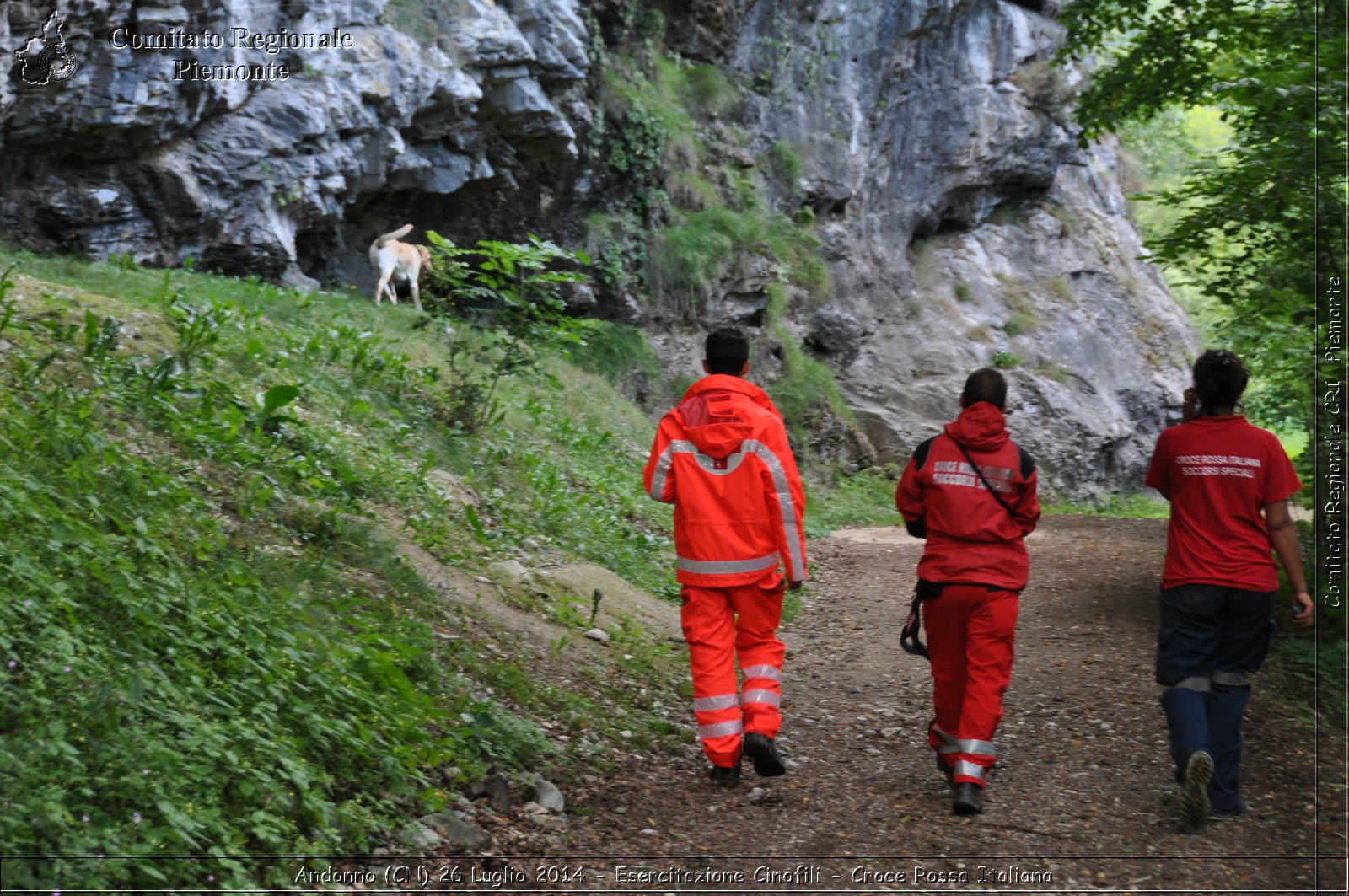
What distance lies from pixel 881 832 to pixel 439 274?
679 centimetres

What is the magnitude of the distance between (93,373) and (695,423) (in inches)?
141

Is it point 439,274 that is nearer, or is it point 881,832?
point 881,832

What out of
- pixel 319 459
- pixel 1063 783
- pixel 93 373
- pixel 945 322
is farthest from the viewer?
pixel 945 322

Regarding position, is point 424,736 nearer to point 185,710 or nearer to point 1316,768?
point 185,710

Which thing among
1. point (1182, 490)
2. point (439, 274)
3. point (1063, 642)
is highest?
point (439, 274)

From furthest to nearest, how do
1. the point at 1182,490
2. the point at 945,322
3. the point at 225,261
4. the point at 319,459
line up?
1. the point at 945,322
2. the point at 225,261
3. the point at 319,459
4. the point at 1182,490

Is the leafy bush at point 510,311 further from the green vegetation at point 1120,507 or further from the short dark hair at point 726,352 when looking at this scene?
the green vegetation at point 1120,507

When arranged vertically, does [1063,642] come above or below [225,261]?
below

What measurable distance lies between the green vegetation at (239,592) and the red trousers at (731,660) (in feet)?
2.09

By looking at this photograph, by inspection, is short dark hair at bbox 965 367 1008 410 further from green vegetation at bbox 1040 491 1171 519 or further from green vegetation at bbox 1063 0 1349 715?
green vegetation at bbox 1040 491 1171 519

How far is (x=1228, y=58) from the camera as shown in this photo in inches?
378

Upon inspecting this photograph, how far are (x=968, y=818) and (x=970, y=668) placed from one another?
641 millimetres

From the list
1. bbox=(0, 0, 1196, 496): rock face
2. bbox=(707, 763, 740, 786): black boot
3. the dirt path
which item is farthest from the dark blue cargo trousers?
bbox=(0, 0, 1196, 496): rock face

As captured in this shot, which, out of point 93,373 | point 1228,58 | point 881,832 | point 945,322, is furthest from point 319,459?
point 945,322
